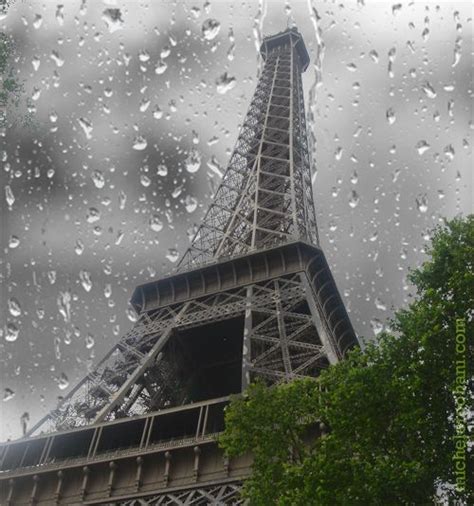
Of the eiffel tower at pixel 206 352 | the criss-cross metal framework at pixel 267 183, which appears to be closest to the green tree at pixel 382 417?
the eiffel tower at pixel 206 352

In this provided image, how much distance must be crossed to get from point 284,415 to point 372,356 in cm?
194

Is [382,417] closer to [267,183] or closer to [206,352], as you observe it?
[206,352]

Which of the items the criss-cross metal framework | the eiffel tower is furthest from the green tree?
the criss-cross metal framework

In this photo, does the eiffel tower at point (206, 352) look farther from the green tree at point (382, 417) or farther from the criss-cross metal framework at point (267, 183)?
the green tree at point (382, 417)

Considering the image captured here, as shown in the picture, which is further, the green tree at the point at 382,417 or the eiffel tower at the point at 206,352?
the eiffel tower at the point at 206,352

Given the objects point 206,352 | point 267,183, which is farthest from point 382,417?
point 267,183

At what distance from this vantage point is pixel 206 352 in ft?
91.4

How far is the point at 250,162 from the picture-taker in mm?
41938

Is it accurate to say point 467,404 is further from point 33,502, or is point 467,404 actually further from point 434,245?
point 33,502

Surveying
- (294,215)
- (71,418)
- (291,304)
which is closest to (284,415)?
(71,418)

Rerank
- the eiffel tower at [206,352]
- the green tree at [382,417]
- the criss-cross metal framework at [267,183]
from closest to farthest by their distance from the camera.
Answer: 1. the green tree at [382,417]
2. the eiffel tower at [206,352]
3. the criss-cross metal framework at [267,183]

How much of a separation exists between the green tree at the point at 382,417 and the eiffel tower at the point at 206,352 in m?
4.12

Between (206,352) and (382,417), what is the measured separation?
55.8ft

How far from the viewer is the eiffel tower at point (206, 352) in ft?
57.1
